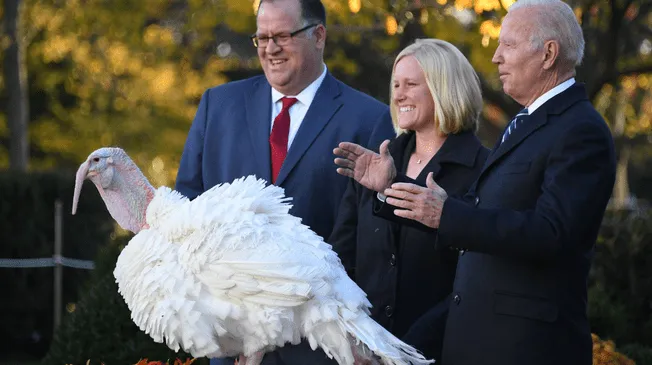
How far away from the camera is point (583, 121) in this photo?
3.69 m

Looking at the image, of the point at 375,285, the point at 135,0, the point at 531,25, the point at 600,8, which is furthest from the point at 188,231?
the point at 135,0

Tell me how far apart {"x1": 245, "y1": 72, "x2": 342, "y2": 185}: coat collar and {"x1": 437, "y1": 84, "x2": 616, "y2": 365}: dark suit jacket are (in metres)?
1.28

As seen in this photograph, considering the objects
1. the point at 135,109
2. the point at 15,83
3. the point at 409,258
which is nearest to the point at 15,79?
the point at 15,83

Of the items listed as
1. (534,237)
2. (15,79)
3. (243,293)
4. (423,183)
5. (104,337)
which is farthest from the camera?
(15,79)

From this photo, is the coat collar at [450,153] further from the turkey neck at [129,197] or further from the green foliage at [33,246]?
the green foliage at [33,246]

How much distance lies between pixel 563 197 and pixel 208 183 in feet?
6.87

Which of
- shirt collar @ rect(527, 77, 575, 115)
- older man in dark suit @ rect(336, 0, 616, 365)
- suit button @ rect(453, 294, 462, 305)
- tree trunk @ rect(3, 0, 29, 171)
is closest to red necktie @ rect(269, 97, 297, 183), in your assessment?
older man in dark suit @ rect(336, 0, 616, 365)

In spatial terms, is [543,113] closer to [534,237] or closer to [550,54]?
[550,54]

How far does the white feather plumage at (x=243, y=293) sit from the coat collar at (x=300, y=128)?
906mm

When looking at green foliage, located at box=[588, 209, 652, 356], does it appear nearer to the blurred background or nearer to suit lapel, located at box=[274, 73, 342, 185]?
the blurred background

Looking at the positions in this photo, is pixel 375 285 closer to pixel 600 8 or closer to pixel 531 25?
pixel 531 25

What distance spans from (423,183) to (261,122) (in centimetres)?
107

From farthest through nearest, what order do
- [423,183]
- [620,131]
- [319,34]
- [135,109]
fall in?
[620,131], [135,109], [319,34], [423,183]

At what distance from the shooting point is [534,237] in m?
3.57
